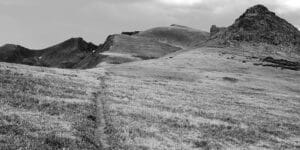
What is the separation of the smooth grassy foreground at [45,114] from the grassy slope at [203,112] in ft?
7.75

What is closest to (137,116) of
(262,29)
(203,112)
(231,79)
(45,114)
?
(45,114)

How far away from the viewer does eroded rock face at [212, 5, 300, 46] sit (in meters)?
168

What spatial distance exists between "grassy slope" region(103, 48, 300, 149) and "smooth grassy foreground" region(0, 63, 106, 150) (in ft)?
7.75

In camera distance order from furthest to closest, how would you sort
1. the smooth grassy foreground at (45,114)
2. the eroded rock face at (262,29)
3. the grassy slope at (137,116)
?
the eroded rock face at (262,29) → the grassy slope at (137,116) → the smooth grassy foreground at (45,114)

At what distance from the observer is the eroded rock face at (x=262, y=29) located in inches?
6609

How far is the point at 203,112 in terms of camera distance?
50312 mm

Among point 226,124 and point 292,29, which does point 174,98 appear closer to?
point 226,124

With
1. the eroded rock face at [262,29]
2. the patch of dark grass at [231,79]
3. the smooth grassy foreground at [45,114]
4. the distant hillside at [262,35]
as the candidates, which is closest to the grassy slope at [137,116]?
the smooth grassy foreground at [45,114]

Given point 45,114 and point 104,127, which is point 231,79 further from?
point 45,114

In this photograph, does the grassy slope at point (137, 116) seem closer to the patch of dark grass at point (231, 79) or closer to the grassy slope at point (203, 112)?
the grassy slope at point (203, 112)

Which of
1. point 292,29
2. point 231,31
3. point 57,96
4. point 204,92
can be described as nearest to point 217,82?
point 204,92

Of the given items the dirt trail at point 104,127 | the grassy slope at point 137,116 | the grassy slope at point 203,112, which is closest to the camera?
the dirt trail at point 104,127

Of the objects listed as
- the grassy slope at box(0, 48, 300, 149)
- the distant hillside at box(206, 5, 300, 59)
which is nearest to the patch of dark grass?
the grassy slope at box(0, 48, 300, 149)

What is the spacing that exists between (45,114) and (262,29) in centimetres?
14852
